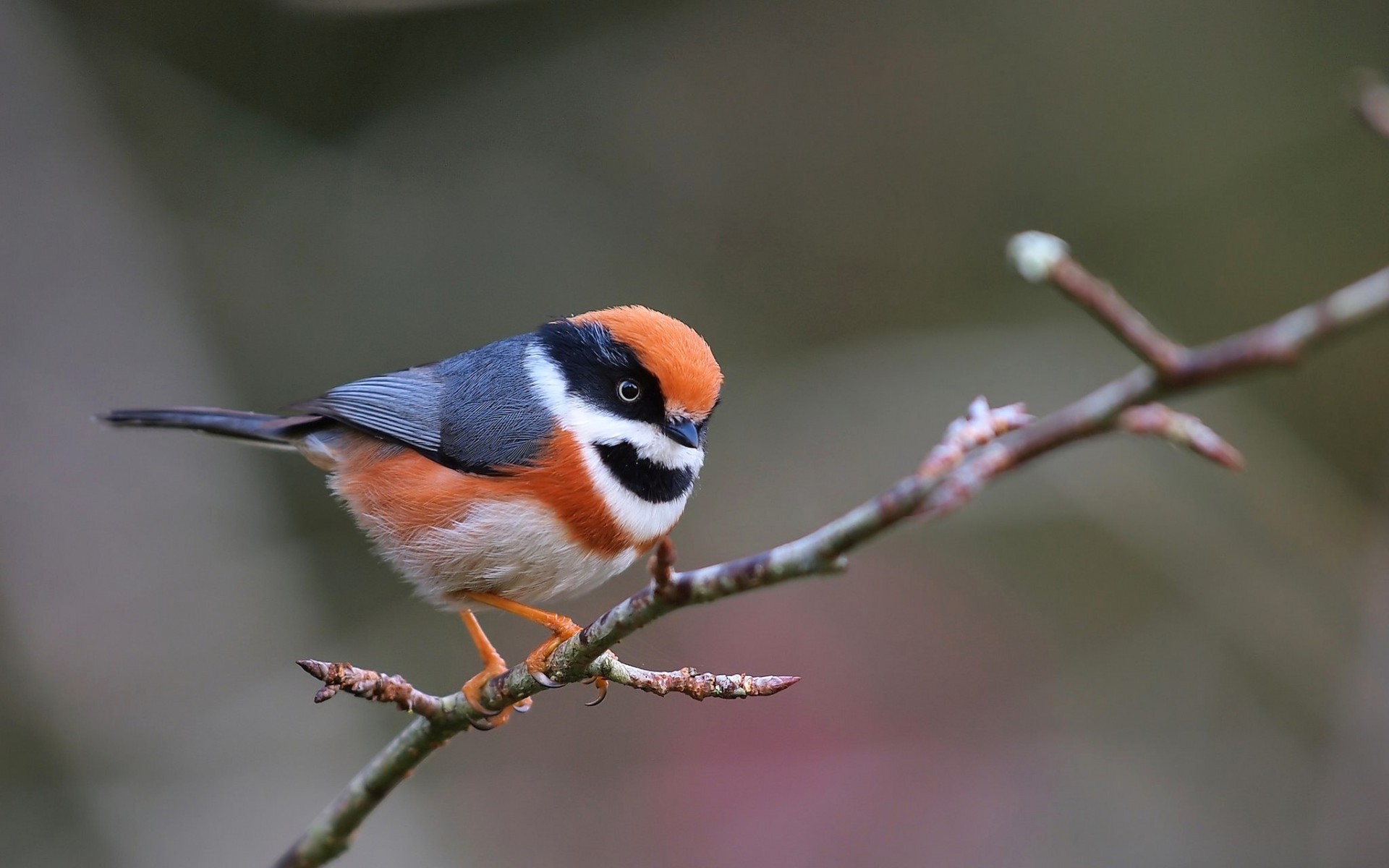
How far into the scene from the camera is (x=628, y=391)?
347 centimetres

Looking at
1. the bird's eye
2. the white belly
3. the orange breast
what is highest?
the bird's eye

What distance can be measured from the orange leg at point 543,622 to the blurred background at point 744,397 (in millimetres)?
2578

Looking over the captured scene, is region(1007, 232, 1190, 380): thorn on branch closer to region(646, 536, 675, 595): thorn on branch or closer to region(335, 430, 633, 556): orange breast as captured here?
region(646, 536, 675, 595): thorn on branch

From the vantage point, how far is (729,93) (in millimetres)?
8312

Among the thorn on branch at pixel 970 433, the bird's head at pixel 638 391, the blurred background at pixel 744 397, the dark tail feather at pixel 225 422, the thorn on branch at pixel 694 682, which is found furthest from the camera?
the blurred background at pixel 744 397

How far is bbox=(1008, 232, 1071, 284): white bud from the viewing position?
50.1 inches

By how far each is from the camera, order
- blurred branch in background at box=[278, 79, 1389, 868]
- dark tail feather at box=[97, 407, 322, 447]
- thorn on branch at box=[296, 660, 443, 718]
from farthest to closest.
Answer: dark tail feather at box=[97, 407, 322, 447], thorn on branch at box=[296, 660, 443, 718], blurred branch in background at box=[278, 79, 1389, 868]

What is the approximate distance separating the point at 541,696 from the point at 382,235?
3.56m

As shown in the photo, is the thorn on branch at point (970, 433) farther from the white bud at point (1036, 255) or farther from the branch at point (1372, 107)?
the branch at point (1372, 107)

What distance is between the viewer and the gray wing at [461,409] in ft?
11.6

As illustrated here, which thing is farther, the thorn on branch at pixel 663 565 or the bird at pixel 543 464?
the bird at pixel 543 464

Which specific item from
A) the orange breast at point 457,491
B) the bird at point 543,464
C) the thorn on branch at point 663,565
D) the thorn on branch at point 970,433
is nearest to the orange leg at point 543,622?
the bird at point 543,464

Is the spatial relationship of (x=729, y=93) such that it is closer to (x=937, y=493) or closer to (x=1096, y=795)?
(x=1096, y=795)

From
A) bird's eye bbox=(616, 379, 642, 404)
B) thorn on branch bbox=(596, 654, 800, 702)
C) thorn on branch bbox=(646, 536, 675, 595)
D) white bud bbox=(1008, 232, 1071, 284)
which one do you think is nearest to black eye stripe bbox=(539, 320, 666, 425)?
bird's eye bbox=(616, 379, 642, 404)
